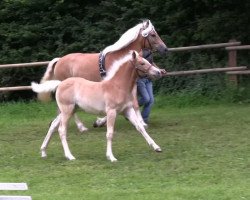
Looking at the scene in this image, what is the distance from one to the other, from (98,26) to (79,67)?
712cm

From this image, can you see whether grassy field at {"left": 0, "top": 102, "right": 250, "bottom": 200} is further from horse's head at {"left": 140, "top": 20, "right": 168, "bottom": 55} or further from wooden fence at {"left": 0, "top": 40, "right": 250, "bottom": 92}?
wooden fence at {"left": 0, "top": 40, "right": 250, "bottom": 92}

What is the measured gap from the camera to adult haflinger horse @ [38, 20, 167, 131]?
38.5ft

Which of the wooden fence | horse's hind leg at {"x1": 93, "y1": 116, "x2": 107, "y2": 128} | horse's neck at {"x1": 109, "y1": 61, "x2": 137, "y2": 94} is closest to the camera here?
horse's neck at {"x1": 109, "y1": 61, "x2": 137, "y2": 94}

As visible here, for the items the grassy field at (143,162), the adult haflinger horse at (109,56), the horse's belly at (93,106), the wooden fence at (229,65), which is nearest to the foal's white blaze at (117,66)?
the horse's belly at (93,106)

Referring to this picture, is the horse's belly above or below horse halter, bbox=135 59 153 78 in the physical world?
below

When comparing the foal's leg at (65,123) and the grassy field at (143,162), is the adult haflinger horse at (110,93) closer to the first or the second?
the foal's leg at (65,123)

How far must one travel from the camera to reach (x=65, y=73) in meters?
12.6

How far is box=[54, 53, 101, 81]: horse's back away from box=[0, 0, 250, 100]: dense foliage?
5.01 m

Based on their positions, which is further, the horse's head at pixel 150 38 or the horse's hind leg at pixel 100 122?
the horse's hind leg at pixel 100 122

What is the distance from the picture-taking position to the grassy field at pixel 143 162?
24.6 ft

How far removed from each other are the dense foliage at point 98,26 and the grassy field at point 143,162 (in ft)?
14.5

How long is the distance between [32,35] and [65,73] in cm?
687

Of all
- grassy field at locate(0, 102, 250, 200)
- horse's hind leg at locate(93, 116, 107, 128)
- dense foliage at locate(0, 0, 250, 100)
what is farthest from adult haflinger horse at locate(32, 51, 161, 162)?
dense foliage at locate(0, 0, 250, 100)

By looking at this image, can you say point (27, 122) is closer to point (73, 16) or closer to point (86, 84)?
point (86, 84)
